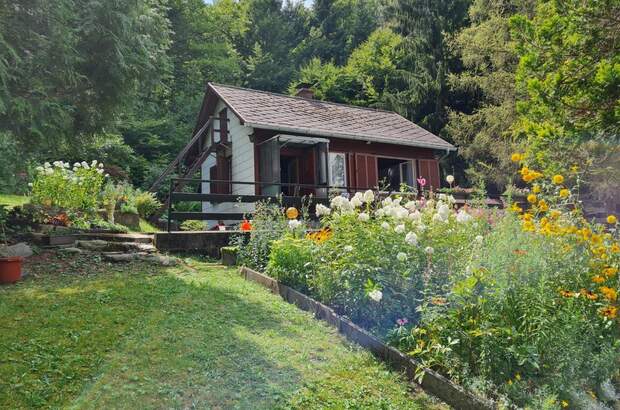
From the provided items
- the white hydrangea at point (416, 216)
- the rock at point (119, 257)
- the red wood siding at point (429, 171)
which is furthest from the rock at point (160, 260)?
the red wood siding at point (429, 171)

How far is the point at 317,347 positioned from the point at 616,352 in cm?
215

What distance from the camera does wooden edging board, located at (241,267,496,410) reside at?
292 cm

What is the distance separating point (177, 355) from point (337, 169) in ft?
34.9

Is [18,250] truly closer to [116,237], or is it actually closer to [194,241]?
[116,237]

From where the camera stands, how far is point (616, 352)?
10.2ft

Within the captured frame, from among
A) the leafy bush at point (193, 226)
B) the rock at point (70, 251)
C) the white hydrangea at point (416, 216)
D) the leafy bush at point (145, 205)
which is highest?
the leafy bush at point (145, 205)

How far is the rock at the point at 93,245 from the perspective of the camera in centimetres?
730

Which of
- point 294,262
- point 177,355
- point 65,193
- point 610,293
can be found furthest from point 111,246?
point 610,293

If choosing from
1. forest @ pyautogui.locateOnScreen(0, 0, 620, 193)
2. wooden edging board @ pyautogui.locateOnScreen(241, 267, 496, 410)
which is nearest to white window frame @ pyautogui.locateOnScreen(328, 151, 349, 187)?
forest @ pyautogui.locateOnScreen(0, 0, 620, 193)

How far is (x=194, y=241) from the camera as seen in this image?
7.75 metres

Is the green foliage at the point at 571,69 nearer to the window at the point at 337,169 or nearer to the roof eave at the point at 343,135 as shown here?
the roof eave at the point at 343,135

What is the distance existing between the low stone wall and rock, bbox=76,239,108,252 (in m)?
0.81

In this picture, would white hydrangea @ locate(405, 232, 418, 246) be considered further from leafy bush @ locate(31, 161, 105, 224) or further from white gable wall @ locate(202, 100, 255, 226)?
white gable wall @ locate(202, 100, 255, 226)

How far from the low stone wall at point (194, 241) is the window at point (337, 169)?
6132 mm
